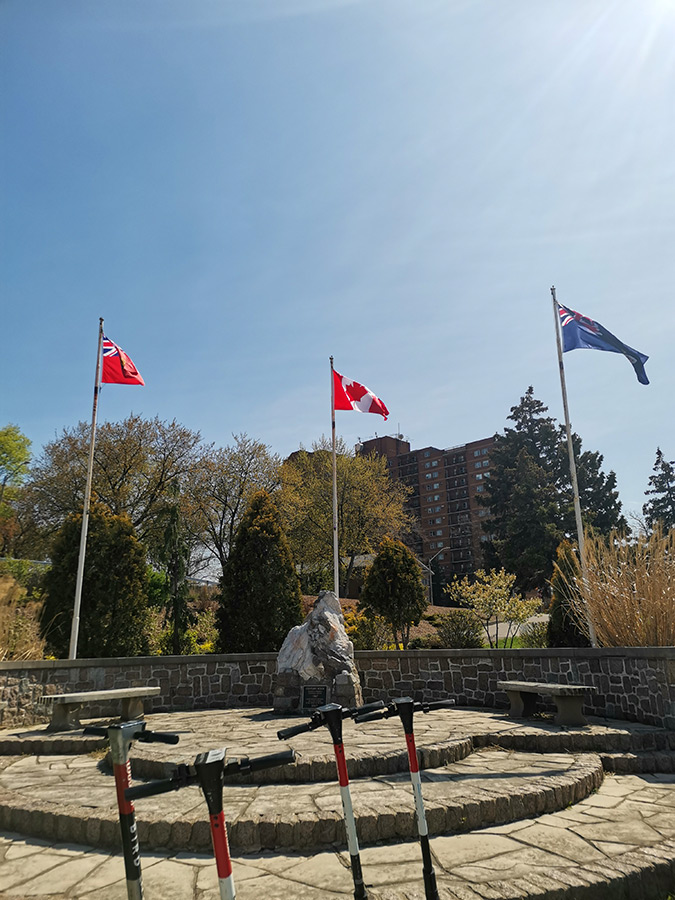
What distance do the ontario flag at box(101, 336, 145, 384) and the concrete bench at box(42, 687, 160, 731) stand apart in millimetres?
6318

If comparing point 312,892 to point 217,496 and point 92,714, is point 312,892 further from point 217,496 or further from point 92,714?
point 217,496

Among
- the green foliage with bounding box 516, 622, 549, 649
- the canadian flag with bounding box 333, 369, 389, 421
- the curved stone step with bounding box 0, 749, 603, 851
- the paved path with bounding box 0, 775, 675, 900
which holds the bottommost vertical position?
the paved path with bounding box 0, 775, 675, 900

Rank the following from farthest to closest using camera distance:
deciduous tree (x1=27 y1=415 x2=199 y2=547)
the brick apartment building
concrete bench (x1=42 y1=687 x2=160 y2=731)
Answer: the brick apartment building → deciduous tree (x1=27 y1=415 x2=199 y2=547) → concrete bench (x1=42 y1=687 x2=160 y2=731)

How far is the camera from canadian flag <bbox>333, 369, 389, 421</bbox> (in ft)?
43.0

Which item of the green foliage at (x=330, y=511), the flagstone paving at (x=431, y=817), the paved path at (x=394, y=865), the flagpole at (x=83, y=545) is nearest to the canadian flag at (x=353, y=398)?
the flagpole at (x=83, y=545)

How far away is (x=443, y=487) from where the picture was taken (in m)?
83.6

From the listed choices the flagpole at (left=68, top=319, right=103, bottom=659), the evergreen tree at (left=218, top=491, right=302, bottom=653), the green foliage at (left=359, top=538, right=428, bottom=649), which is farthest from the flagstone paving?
the green foliage at (left=359, top=538, right=428, bottom=649)

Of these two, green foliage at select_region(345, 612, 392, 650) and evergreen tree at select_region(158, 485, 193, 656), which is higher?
evergreen tree at select_region(158, 485, 193, 656)

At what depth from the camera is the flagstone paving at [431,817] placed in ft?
11.2

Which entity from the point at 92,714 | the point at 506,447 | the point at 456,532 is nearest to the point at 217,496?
the point at 92,714

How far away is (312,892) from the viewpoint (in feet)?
11.0

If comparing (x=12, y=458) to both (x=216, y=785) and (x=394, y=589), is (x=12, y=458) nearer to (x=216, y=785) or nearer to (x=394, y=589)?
(x=394, y=589)

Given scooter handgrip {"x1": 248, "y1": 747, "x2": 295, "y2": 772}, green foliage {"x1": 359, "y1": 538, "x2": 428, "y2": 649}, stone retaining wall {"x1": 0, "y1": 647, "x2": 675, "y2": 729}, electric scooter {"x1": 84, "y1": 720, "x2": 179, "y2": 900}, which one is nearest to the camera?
scooter handgrip {"x1": 248, "y1": 747, "x2": 295, "y2": 772}

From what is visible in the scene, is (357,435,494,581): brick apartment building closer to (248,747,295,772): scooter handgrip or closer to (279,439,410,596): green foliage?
(279,439,410,596): green foliage
